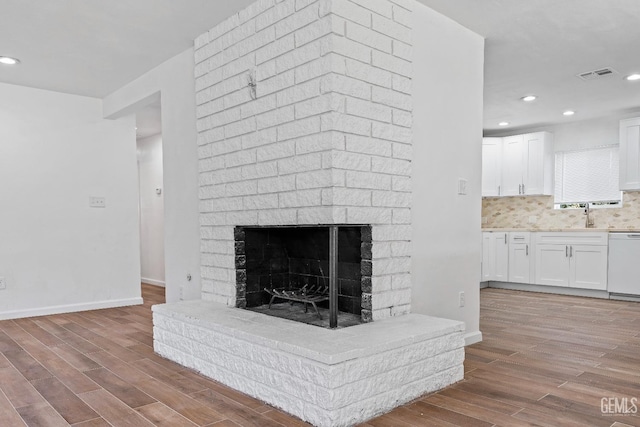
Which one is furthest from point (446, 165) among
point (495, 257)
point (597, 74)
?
point (495, 257)

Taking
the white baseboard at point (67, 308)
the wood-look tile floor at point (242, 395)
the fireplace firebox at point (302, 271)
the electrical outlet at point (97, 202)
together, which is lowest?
the white baseboard at point (67, 308)

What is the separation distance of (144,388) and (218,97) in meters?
1.90

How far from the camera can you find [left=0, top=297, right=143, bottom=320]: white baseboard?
174 inches

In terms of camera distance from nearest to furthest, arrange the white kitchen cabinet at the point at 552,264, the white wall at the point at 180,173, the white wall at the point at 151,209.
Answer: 1. the white wall at the point at 180,173
2. the white kitchen cabinet at the point at 552,264
3. the white wall at the point at 151,209

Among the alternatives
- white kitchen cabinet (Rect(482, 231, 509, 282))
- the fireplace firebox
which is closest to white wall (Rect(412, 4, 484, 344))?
the fireplace firebox

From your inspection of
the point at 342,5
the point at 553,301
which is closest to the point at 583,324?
the point at 553,301

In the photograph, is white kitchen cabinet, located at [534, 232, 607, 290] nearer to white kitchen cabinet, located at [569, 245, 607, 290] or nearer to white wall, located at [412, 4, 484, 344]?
white kitchen cabinet, located at [569, 245, 607, 290]

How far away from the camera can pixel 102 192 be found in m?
5.02

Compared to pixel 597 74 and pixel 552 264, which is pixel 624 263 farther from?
pixel 597 74

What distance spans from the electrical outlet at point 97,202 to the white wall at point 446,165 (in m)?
3.69

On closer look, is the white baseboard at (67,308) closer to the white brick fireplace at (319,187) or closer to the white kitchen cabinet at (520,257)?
the white brick fireplace at (319,187)

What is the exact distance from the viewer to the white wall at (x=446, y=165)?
290 cm

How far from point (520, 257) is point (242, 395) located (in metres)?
4.96

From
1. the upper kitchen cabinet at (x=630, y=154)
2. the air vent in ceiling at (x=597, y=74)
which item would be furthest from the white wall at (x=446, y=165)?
the upper kitchen cabinet at (x=630, y=154)
